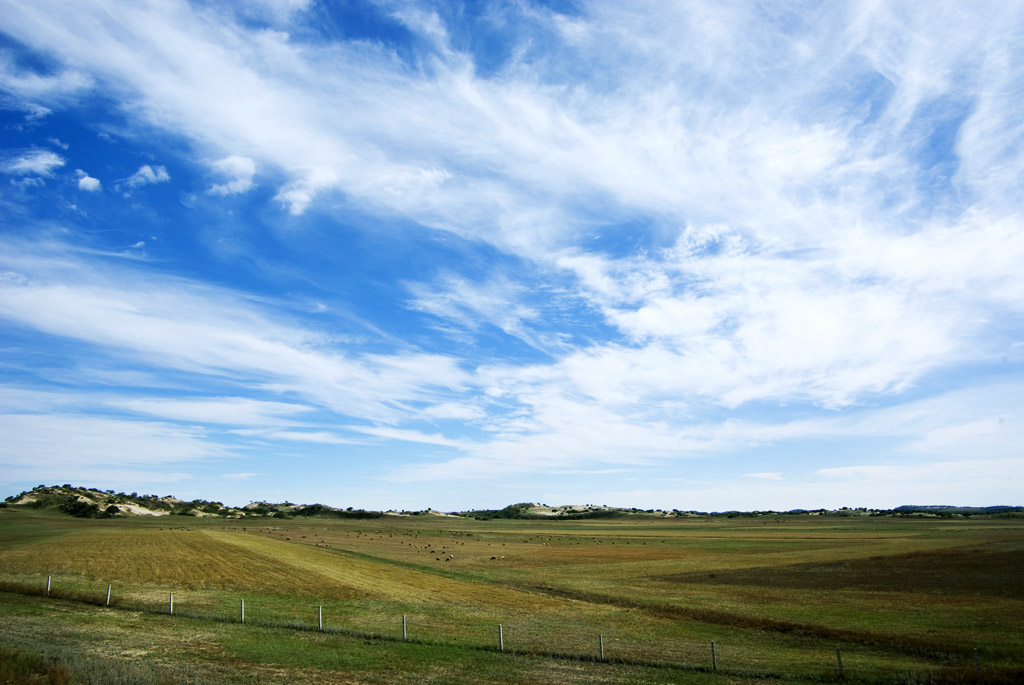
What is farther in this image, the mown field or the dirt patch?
the dirt patch

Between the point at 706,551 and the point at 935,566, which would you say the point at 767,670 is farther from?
the point at 706,551

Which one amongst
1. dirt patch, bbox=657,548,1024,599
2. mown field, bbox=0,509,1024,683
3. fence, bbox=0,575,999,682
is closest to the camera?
→ mown field, bbox=0,509,1024,683

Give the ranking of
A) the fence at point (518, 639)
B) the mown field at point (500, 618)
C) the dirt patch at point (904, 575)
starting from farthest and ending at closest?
the dirt patch at point (904, 575)
the fence at point (518, 639)
the mown field at point (500, 618)

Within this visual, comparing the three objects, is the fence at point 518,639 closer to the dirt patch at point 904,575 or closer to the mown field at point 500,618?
the mown field at point 500,618

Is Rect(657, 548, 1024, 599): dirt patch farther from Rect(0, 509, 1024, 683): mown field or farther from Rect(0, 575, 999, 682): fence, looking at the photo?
Rect(0, 575, 999, 682): fence

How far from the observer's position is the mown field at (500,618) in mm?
27016

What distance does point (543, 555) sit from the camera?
95312 millimetres

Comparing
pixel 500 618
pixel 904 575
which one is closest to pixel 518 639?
pixel 500 618

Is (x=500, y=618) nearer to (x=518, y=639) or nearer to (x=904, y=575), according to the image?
(x=518, y=639)

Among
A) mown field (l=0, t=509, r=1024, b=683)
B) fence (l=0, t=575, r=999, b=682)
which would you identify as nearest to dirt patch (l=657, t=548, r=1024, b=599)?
mown field (l=0, t=509, r=1024, b=683)

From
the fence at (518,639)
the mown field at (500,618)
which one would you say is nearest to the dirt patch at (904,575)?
the mown field at (500,618)

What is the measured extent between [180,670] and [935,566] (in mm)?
72962

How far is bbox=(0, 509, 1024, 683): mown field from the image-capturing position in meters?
27.0

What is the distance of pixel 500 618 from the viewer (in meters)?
41.7
